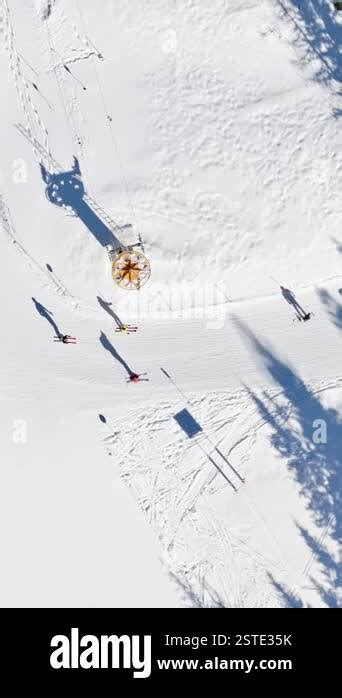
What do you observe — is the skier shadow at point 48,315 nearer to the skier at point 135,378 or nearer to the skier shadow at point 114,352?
the skier shadow at point 114,352

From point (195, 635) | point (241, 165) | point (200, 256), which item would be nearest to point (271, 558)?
point (195, 635)

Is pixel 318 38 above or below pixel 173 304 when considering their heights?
above

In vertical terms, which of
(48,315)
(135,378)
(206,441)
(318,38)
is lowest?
(206,441)

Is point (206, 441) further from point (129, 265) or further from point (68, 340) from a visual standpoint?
point (129, 265)

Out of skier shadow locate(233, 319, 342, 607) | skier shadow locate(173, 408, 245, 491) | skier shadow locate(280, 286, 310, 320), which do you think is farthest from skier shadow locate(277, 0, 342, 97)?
skier shadow locate(173, 408, 245, 491)

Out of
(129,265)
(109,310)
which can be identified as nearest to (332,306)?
(129,265)
